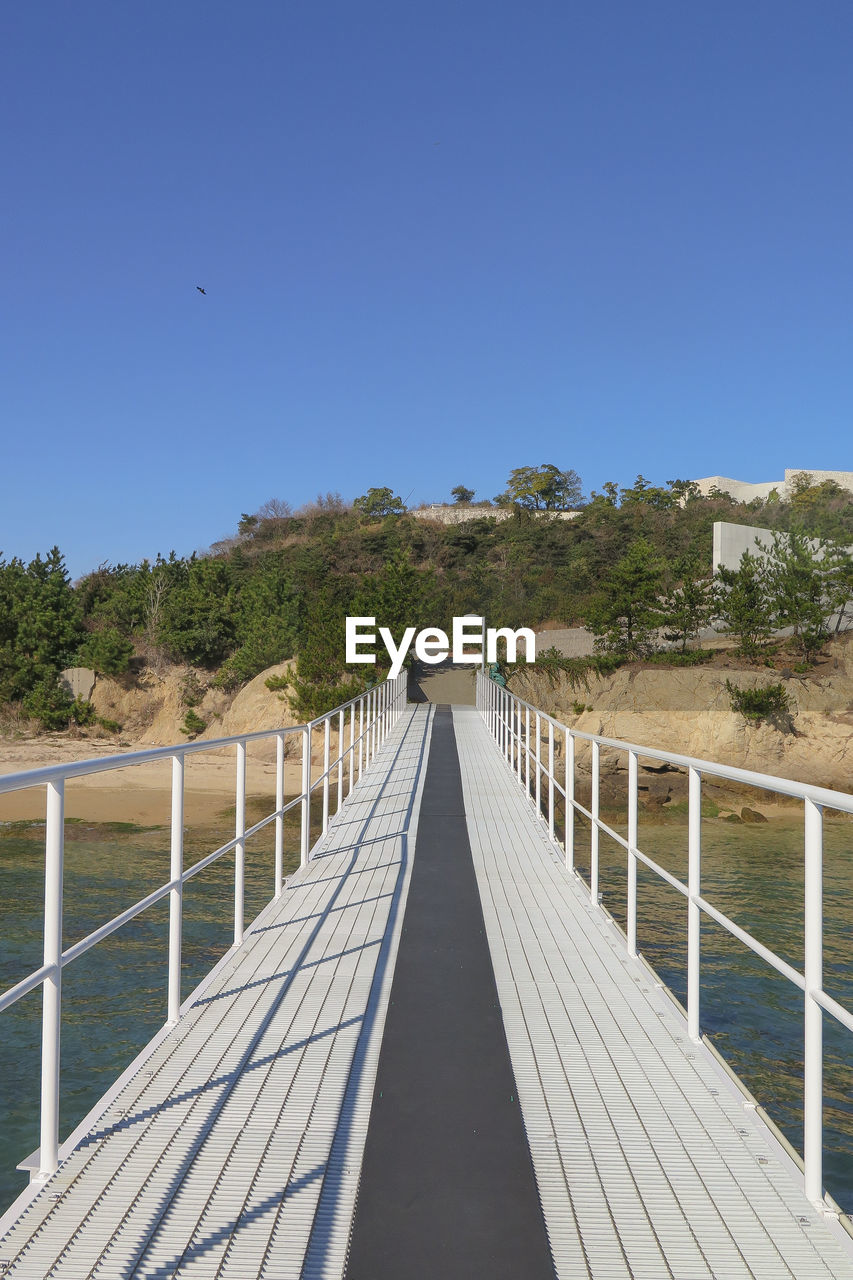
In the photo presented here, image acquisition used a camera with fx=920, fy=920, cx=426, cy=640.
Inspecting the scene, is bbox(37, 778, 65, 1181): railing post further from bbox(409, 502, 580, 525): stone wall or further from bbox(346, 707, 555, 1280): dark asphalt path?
bbox(409, 502, 580, 525): stone wall

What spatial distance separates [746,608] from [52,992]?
2726 centimetres

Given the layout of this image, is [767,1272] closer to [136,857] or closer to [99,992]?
[99,992]

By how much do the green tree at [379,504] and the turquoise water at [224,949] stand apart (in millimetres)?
54349

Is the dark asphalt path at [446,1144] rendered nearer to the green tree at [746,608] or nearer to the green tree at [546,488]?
the green tree at [746,608]

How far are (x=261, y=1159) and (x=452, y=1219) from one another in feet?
2.07

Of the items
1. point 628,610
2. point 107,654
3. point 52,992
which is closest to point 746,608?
point 628,610

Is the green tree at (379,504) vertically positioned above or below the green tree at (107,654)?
above

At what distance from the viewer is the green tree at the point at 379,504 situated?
234 ft

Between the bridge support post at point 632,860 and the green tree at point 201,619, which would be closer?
the bridge support post at point 632,860

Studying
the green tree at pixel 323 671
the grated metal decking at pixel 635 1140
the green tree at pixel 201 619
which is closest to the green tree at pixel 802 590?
the green tree at pixel 323 671

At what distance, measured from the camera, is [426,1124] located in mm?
2820

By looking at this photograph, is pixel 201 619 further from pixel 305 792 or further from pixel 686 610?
pixel 305 792

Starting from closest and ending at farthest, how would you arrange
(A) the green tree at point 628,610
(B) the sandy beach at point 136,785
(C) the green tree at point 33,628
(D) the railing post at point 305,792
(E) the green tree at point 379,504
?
(D) the railing post at point 305,792 < (B) the sandy beach at point 136,785 < (A) the green tree at point 628,610 < (C) the green tree at point 33,628 < (E) the green tree at point 379,504

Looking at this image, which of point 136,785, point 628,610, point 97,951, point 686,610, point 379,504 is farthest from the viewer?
point 379,504
